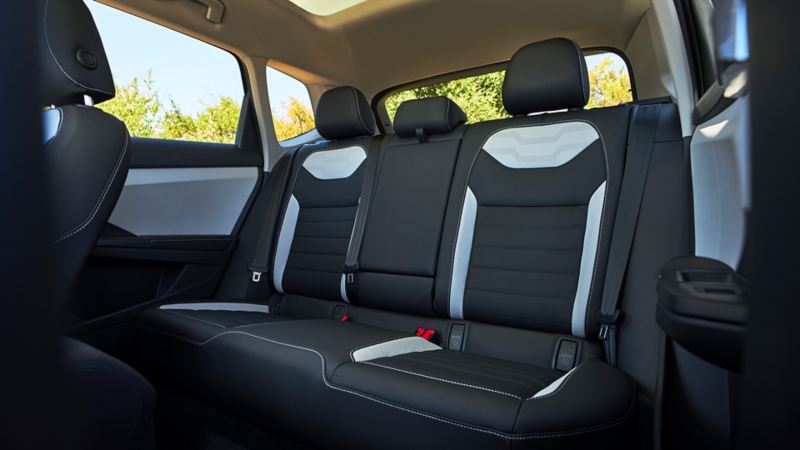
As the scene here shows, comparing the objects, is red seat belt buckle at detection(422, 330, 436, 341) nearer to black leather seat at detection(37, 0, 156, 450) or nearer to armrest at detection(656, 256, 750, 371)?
black leather seat at detection(37, 0, 156, 450)

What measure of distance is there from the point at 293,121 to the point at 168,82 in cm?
90

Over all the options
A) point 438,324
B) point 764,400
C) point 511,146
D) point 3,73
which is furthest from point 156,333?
point 764,400

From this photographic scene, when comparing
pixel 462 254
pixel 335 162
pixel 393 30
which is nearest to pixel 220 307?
pixel 335 162

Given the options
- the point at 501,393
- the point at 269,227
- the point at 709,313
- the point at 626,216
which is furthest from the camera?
the point at 269,227

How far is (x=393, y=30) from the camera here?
303cm

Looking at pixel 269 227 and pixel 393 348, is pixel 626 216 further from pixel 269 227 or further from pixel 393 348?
pixel 269 227

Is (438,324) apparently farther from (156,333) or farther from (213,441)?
(156,333)

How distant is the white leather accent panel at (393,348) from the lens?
1481mm

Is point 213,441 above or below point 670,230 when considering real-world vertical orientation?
below

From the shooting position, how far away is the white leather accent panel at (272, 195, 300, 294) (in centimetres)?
258

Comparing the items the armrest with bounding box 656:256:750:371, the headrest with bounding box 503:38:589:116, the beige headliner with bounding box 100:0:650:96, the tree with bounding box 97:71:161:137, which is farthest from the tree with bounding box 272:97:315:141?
the armrest with bounding box 656:256:750:371

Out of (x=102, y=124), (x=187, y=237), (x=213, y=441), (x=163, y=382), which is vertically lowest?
(x=213, y=441)

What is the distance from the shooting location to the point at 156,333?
1881 mm

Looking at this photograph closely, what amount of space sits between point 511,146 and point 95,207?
1.40 meters
